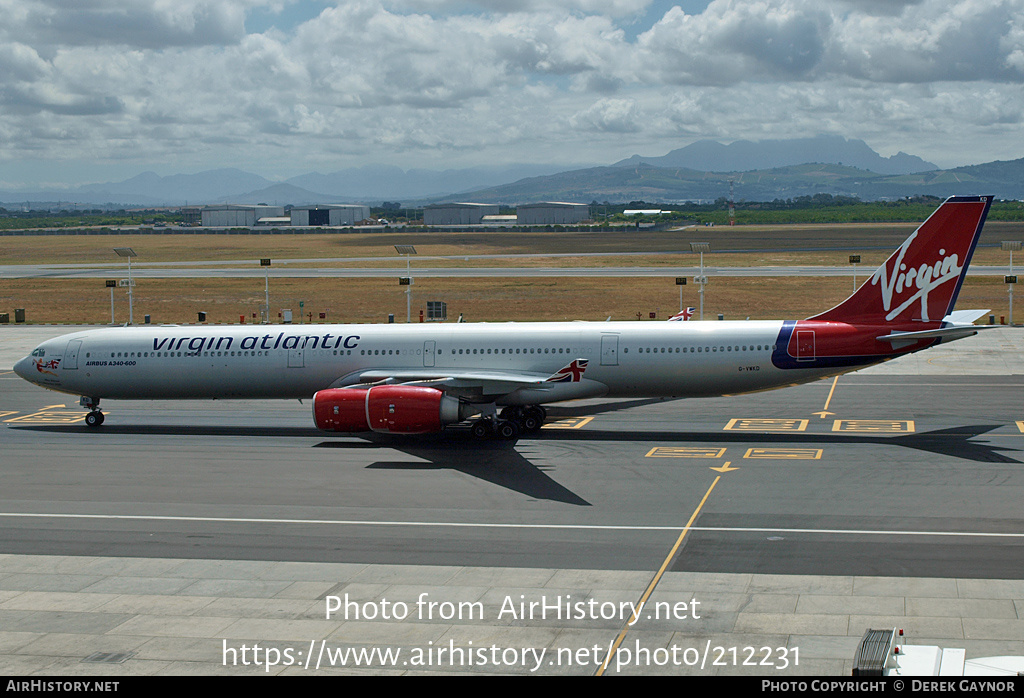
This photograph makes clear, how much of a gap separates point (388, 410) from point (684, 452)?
10032mm

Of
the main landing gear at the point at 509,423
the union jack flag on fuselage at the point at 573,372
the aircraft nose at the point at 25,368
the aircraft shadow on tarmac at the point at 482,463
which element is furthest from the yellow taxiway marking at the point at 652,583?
the aircraft nose at the point at 25,368

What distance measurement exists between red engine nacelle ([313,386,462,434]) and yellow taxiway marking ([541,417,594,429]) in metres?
5.68

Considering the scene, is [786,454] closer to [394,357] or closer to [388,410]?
[388,410]

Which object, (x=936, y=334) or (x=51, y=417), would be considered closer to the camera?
(x=936, y=334)

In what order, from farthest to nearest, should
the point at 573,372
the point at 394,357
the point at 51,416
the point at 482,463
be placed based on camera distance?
the point at 51,416
the point at 394,357
the point at 573,372
the point at 482,463

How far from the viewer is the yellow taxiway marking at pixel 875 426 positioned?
36803 mm

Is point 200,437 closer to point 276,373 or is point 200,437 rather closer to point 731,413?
point 276,373

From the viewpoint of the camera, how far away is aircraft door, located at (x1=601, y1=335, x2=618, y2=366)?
1435 inches

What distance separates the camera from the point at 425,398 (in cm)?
3375

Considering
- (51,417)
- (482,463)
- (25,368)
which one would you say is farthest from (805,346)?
(51,417)

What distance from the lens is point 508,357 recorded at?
122ft
